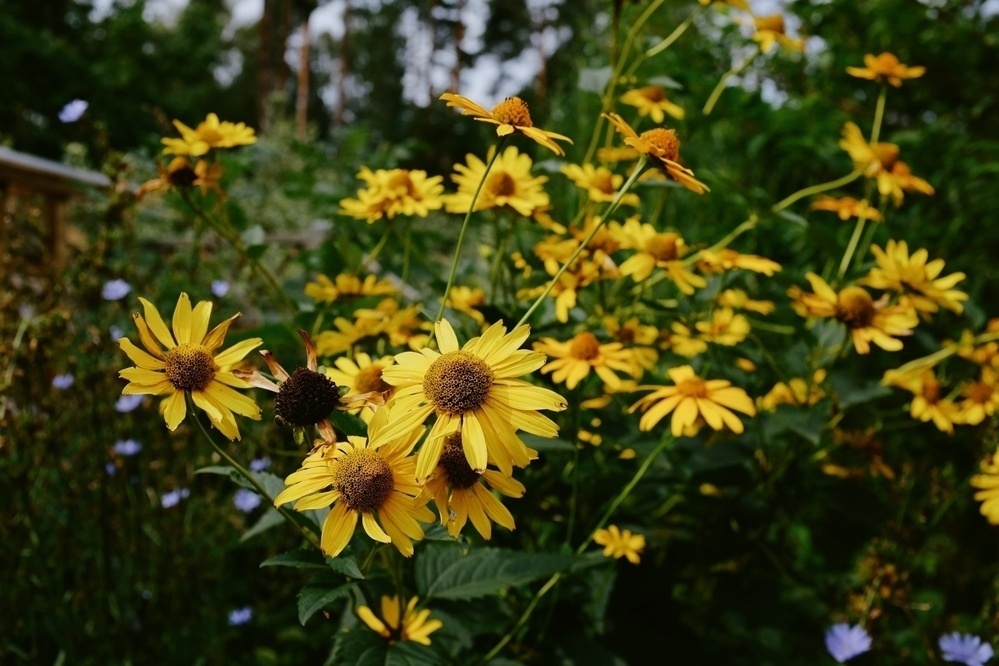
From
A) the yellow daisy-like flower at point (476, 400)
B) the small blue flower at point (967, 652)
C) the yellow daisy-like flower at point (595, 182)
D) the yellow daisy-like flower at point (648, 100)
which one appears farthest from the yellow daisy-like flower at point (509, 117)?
the small blue flower at point (967, 652)

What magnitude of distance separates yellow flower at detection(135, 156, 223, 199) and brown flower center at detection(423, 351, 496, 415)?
74cm

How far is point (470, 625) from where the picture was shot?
1166mm

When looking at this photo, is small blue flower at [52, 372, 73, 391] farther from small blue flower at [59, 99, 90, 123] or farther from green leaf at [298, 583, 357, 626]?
green leaf at [298, 583, 357, 626]

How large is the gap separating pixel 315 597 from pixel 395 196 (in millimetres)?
724

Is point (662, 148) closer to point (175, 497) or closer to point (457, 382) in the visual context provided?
point (457, 382)

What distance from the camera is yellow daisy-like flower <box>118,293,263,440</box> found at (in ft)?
2.68

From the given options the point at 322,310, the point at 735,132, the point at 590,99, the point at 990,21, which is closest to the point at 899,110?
the point at 990,21

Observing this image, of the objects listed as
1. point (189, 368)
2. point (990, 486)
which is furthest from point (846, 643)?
point (189, 368)

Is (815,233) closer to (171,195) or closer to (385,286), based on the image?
(385,286)


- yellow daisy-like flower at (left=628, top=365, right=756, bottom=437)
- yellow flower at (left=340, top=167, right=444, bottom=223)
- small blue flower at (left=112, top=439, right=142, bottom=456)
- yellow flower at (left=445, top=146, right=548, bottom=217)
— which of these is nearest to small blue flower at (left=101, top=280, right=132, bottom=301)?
small blue flower at (left=112, top=439, right=142, bottom=456)

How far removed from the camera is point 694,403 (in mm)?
1156

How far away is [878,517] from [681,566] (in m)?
0.43

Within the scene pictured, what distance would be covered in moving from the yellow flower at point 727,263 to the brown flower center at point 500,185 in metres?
0.36

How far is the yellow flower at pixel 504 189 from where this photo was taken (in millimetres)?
1262
